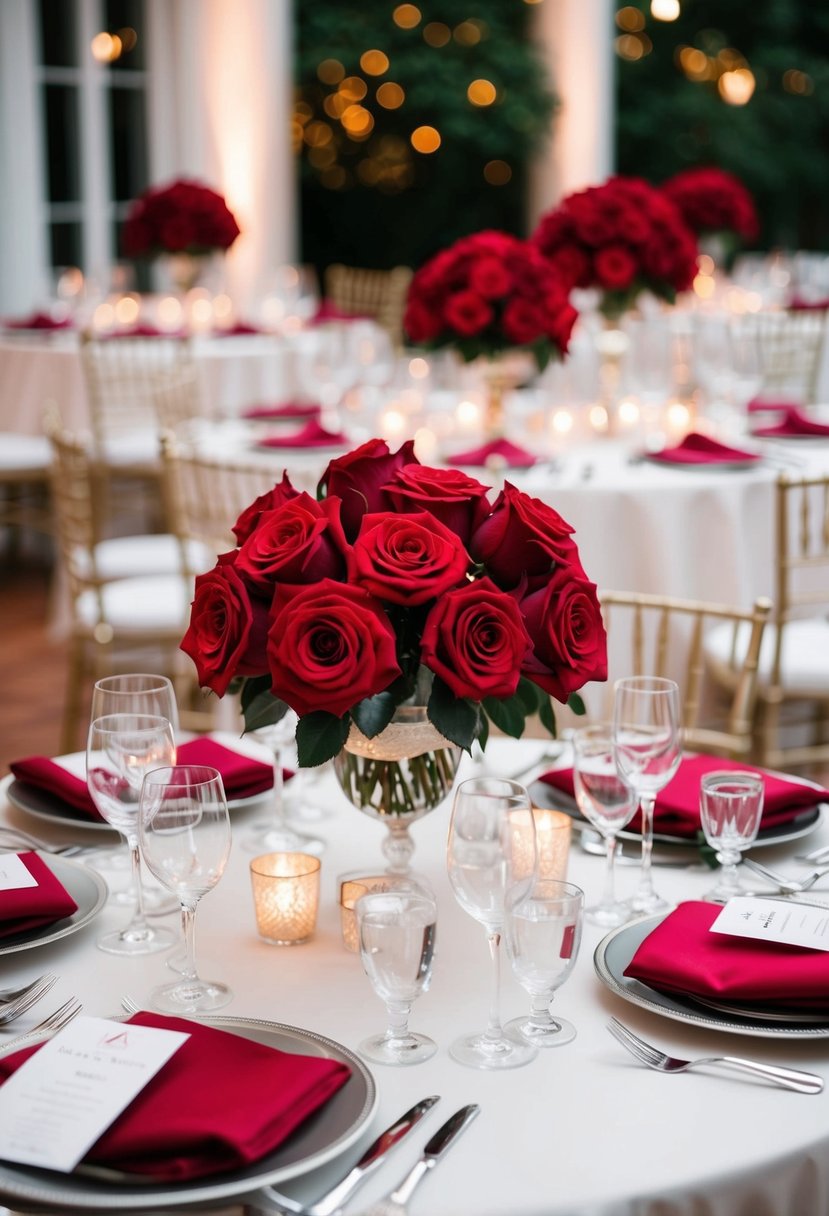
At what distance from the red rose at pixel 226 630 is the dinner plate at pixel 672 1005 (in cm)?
41

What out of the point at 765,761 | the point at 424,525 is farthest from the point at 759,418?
the point at 424,525

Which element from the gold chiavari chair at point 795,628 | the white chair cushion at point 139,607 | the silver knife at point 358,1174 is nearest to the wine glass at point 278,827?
the silver knife at point 358,1174

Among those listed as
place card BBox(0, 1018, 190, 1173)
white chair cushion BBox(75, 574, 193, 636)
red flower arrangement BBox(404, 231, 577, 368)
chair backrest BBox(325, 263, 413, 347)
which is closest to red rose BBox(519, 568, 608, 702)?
place card BBox(0, 1018, 190, 1173)

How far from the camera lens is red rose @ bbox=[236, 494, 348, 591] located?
1.38 meters

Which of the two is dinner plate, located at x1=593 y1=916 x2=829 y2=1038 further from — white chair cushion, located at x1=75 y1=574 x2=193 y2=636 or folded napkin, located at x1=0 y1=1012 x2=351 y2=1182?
white chair cushion, located at x1=75 y1=574 x2=193 y2=636

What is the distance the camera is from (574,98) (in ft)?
32.3

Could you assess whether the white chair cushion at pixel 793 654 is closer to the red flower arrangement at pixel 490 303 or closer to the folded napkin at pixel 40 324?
the red flower arrangement at pixel 490 303

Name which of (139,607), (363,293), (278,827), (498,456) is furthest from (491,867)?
(363,293)

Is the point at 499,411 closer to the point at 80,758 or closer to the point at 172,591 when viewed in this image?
the point at 172,591

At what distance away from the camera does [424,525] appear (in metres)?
1.40

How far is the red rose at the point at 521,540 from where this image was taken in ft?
4.67

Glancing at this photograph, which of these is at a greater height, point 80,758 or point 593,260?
point 593,260

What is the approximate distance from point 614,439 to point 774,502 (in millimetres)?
718

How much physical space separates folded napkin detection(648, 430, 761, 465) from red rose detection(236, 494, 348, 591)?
229cm
